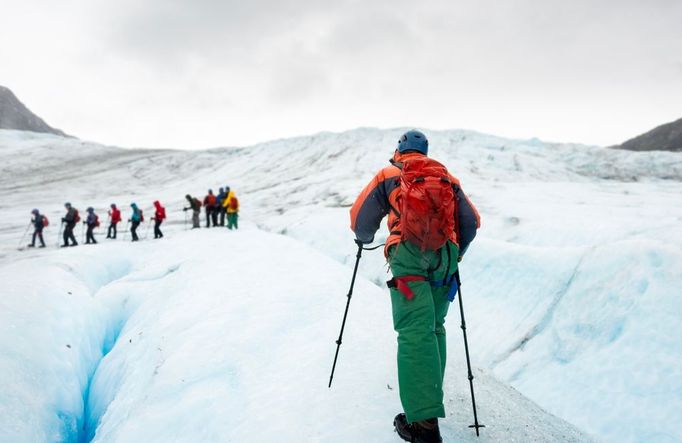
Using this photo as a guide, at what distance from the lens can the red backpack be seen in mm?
2518

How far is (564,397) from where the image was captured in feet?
18.1

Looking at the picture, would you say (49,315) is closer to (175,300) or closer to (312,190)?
(175,300)

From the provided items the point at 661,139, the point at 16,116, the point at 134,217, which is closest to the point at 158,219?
the point at 134,217

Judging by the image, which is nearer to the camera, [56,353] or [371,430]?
[371,430]

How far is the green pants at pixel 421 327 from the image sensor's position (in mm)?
2330

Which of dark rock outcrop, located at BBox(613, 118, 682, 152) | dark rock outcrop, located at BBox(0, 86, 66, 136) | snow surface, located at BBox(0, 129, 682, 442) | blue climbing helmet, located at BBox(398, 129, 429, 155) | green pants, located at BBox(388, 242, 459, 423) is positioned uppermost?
dark rock outcrop, located at BBox(0, 86, 66, 136)

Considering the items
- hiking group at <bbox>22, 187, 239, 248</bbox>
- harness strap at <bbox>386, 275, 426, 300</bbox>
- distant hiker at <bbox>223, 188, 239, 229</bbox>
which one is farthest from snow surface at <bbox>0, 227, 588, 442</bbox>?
hiking group at <bbox>22, 187, 239, 248</bbox>

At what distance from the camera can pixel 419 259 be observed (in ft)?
8.59

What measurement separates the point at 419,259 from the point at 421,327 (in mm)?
451

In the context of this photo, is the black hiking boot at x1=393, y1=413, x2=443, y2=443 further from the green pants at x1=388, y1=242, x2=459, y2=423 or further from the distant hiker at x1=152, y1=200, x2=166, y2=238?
the distant hiker at x1=152, y1=200, x2=166, y2=238

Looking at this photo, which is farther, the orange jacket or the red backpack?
the orange jacket

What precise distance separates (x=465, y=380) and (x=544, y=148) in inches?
1620

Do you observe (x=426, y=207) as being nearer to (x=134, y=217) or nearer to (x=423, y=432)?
(x=423, y=432)

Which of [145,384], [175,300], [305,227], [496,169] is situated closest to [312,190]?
[305,227]
